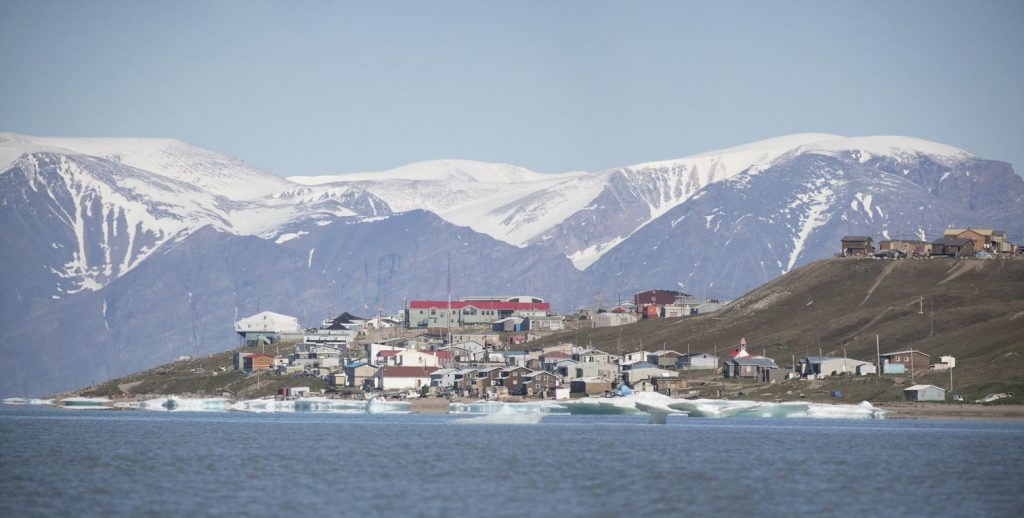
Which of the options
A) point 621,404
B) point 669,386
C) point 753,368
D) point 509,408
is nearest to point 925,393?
point 621,404

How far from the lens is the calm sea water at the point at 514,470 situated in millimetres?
78312

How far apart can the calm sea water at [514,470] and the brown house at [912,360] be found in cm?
3606

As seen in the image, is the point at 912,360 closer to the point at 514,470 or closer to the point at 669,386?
the point at 669,386

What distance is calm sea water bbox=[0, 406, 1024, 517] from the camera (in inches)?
3083

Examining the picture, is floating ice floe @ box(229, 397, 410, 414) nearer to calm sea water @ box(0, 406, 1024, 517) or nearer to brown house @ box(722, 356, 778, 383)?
brown house @ box(722, 356, 778, 383)

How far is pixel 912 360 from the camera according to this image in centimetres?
18550

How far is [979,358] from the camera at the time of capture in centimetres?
17875

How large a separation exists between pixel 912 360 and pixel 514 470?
100 metres

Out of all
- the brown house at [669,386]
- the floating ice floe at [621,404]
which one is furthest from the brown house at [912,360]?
the floating ice floe at [621,404]

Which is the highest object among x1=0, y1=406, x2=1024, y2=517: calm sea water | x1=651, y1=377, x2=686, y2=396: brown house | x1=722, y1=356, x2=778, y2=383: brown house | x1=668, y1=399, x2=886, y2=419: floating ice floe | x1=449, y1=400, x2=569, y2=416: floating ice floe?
x1=722, y1=356, x2=778, y2=383: brown house

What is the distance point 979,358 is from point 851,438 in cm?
5428

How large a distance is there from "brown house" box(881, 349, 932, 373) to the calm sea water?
36.1 meters

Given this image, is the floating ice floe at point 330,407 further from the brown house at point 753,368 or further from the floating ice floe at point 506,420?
the brown house at point 753,368

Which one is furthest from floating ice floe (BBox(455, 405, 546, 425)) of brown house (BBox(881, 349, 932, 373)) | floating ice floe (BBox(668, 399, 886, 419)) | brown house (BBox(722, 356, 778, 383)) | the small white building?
brown house (BBox(881, 349, 932, 373))
